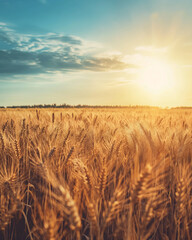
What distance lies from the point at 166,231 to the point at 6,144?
1.63m

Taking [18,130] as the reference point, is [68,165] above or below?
below

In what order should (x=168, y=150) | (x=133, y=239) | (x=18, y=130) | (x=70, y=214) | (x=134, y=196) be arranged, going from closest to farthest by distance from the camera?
(x=70, y=214)
(x=134, y=196)
(x=133, y=239)
(x=168, y=150)
(x=18, y=130)

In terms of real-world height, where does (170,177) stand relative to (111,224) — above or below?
above

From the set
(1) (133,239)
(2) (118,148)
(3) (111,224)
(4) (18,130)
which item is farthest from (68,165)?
(4) (18,130)

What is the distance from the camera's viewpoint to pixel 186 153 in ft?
5.64

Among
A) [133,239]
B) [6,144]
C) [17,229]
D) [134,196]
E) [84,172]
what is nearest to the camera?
[134,196]

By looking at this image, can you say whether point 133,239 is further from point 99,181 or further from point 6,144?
point 6,144

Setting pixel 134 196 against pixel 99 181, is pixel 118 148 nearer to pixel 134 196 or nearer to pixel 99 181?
pixel 99 181

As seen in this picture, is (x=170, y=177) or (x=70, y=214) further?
(x=170, y=177)

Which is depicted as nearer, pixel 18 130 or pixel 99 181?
pixel 99 181

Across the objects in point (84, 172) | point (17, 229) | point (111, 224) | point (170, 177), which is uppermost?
point (84, 172)

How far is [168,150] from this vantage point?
1571mm

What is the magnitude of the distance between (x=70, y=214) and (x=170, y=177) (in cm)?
98

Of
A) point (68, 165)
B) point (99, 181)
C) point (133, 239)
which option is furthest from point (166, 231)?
point (68, 165)
